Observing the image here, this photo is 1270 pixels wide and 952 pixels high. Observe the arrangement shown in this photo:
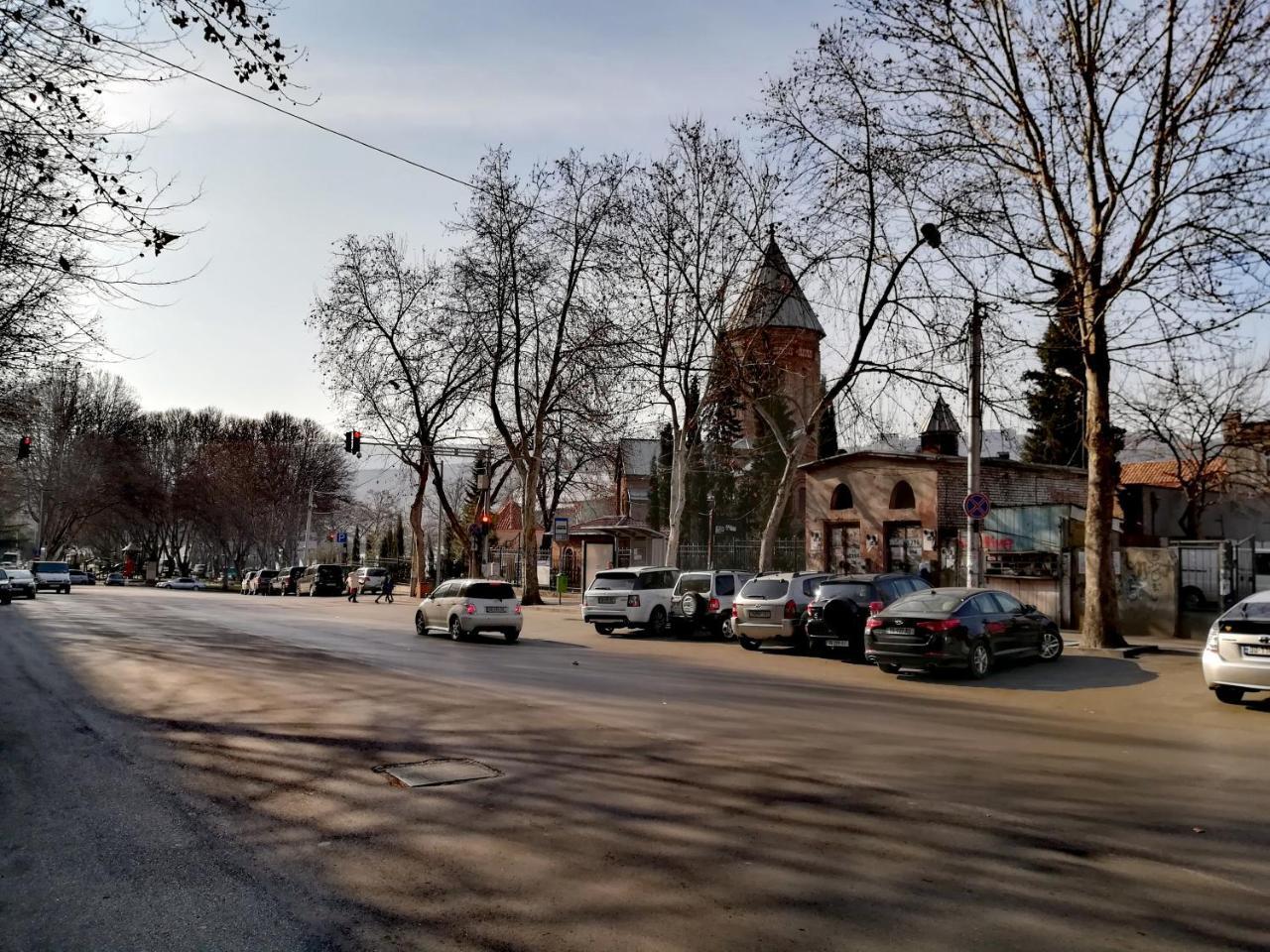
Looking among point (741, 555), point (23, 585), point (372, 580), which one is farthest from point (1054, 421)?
point (23, 585)

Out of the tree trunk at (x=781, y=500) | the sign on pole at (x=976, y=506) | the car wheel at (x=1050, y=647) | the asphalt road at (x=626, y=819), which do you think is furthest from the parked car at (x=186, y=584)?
the car wheel at (x=1050, y=647)

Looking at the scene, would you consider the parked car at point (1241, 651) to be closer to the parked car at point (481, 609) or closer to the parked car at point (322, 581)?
the parked car at point (481, 609)

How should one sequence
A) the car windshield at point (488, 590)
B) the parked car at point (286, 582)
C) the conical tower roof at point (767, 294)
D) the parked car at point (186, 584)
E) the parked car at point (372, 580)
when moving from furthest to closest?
the parked car at point (186, 584)
the parked car at point (286, 582)
the parked car at point (372, 580)
the conical tower roof at point (767, 294)
the car windshield at point (488, 590)

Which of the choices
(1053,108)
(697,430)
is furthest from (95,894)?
(697,430)

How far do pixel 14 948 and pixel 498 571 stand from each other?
53.6m

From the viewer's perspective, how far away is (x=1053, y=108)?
59.6ft

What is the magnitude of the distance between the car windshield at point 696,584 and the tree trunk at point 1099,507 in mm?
9101

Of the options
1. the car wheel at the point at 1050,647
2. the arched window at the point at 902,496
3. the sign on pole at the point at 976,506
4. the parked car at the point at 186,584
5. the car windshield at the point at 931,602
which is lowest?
the parked car at the point at 186,584

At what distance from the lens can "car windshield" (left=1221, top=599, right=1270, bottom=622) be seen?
11.8m

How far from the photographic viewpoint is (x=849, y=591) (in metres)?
18.2

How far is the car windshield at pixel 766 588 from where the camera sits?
1998cm

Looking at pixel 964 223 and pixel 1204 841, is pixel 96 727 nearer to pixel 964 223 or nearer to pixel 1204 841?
pixel 1204 841

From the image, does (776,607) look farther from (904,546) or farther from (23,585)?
(23,585)

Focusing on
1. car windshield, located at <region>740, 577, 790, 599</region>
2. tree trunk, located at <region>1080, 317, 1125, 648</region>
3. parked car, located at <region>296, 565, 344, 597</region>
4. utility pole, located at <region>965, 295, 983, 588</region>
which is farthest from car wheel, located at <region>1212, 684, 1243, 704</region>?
parked car, located at <region>296, 565, 344, 597</region>
